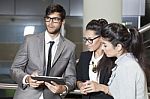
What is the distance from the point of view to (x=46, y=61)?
2.73 metres

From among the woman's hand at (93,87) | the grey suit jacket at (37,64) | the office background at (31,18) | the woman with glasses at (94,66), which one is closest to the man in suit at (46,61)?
the grey suit jacket at (37,64)

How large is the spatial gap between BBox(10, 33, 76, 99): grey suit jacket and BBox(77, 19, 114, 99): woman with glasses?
0.34ft

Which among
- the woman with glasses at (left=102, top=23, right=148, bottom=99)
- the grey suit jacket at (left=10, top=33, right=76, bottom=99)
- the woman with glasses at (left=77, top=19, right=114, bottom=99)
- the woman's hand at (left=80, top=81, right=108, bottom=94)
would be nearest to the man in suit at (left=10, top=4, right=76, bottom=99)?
the grey suit jacket at (left=10, top=33, right=76, bottom=99)

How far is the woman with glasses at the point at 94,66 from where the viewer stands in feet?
8.48

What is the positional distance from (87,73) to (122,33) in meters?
0.56

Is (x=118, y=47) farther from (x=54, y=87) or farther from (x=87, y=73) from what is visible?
(x=54, y=87)

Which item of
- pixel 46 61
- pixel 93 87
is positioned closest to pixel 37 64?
pixel 46 61

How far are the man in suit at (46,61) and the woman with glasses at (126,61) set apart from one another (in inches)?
19.6

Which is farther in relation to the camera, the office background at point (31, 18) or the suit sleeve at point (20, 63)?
the office background at point (31, 18)

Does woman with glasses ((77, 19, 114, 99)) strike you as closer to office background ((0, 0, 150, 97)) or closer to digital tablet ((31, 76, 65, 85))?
digital tablet ((31, 76, 65, 85))

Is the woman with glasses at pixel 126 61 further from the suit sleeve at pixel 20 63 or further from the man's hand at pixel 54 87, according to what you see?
the suit sleeve at pixel 20 63

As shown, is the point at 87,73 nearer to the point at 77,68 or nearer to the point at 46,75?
the point at 77,68

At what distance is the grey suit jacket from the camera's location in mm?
2707

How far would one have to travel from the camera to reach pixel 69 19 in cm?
1009
